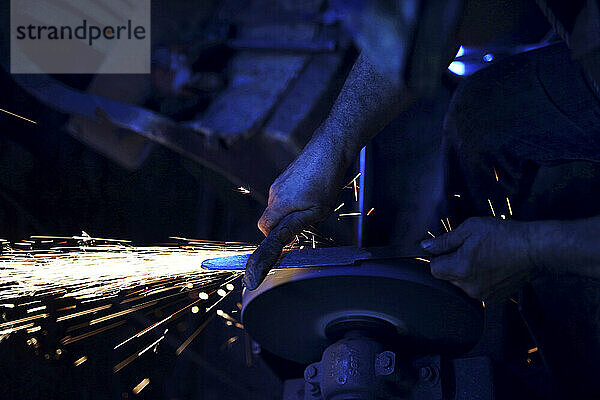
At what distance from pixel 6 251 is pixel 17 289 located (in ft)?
0.57

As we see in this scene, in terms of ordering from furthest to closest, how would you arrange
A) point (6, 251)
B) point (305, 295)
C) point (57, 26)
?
point (57, 26), point (6, 251), point (305, 295)

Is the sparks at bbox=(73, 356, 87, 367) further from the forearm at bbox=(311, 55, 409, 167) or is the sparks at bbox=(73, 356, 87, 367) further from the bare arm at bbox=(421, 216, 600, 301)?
the bare arm at bbox=(421, 216, 600, 301)

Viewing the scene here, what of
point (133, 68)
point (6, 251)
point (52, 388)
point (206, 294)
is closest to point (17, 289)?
point (6, 251)

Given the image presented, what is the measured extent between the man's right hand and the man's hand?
29cm

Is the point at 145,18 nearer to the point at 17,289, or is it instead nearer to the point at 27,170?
the point at 27,170

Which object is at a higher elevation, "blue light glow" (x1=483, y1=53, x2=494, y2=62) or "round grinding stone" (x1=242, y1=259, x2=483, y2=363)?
"blue light glow" (x1=483, y1=53, x2=494, y2=62)

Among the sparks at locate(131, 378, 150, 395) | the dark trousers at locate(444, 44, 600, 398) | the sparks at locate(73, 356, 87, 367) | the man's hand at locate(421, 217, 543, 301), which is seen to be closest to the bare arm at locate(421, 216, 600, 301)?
the man's hand at locate(421, 217, 543, 301)

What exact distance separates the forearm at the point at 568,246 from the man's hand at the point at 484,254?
2 cm

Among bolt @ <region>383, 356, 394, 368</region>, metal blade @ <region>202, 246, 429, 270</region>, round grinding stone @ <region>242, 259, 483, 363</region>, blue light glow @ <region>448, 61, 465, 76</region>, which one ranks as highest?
blue light glow @ <region>448, 61, 465, 76</region>

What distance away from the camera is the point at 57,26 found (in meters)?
2.59

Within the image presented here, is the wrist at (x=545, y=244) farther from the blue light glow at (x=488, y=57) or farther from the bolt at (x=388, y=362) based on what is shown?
the blue light glow at (x=488, y=57)

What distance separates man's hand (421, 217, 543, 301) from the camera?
55.4 inches

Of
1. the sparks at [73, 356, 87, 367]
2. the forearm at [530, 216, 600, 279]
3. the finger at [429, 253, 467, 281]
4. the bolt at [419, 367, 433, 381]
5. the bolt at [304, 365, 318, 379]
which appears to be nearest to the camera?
the forearm at [530, 216, 600, 279]

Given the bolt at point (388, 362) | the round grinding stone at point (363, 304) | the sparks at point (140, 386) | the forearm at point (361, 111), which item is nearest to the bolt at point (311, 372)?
the round grinding stone at point (363, 304)
